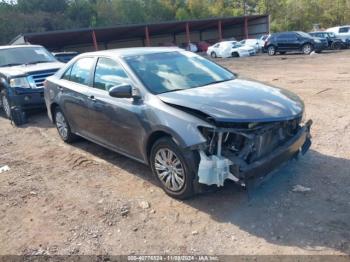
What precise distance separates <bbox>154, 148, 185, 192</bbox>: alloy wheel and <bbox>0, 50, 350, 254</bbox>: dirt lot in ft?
0.69

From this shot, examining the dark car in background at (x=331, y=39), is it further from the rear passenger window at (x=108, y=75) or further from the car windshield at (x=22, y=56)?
the rear passenger window at (x=108, y=75)

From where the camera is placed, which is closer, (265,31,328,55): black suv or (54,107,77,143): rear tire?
(54,107,77,143): rear tire

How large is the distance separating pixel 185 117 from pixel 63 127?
339cm

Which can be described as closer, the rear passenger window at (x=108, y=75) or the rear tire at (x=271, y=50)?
the rear passenger window at (x=108, y=75)

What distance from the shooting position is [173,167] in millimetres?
4051

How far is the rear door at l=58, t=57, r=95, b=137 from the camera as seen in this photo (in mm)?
5367

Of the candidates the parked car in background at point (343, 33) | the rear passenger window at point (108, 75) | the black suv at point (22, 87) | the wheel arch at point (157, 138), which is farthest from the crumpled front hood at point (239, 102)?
the parked car in background at point (343, 33)

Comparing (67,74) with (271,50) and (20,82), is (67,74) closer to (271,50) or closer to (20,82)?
(20,82)

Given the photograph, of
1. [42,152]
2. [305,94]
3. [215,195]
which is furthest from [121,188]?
[305,94]

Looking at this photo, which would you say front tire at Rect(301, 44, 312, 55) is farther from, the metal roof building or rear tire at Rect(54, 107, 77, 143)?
rear tire at Rect(54, 107, 77, 143)

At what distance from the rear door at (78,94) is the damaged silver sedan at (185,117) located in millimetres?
22

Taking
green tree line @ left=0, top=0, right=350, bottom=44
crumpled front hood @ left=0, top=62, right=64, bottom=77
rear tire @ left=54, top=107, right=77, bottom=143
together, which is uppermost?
green tree line @ left=0, top=0, right=350, bottom=44

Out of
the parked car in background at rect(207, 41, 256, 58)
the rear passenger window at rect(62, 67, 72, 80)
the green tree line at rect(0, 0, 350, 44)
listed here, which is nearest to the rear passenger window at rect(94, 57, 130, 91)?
the rear passenger window at rect(62, 67, 72, 80)

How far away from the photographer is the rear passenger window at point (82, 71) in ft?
17.7
